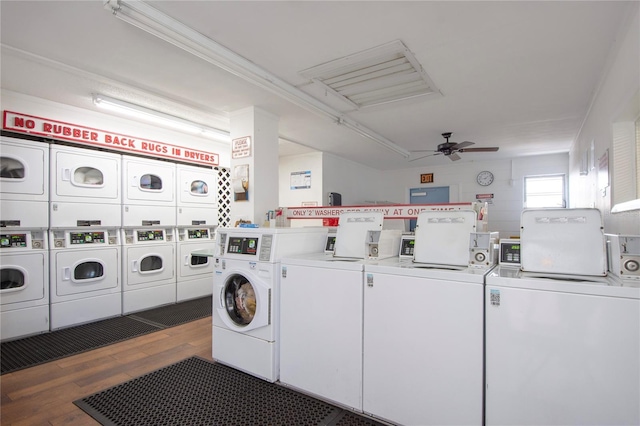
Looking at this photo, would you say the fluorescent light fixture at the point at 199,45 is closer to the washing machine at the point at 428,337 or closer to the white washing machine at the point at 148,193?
the washing machine at the point at 428,337

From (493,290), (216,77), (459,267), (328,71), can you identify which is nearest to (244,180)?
(216,77)

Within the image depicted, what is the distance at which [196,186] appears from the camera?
535cm

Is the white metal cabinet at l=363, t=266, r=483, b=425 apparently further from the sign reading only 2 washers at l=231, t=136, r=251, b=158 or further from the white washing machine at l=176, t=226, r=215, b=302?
the white washing machine at l=176, t=226, r=215, b=302

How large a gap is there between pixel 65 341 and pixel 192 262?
1989 mm

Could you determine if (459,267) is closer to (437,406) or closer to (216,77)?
(437,406)

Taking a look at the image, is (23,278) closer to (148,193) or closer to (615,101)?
(148,193)

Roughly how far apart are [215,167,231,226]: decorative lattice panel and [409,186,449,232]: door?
15.6ft

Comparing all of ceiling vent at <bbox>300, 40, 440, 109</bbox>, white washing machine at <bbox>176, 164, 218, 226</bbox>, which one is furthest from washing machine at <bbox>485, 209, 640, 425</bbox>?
white washing machine at <bbox>176, 164, 218, 226</bbox>

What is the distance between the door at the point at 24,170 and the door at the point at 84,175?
9cm

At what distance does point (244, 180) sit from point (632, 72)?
12.3ft

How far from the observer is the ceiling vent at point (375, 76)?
9.61 feet

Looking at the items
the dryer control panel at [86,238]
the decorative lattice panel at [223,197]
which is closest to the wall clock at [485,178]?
the decorative lattice panel at [223,197]

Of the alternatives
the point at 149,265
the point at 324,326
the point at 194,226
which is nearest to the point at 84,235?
the point at 149,265

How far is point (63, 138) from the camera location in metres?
4.03
